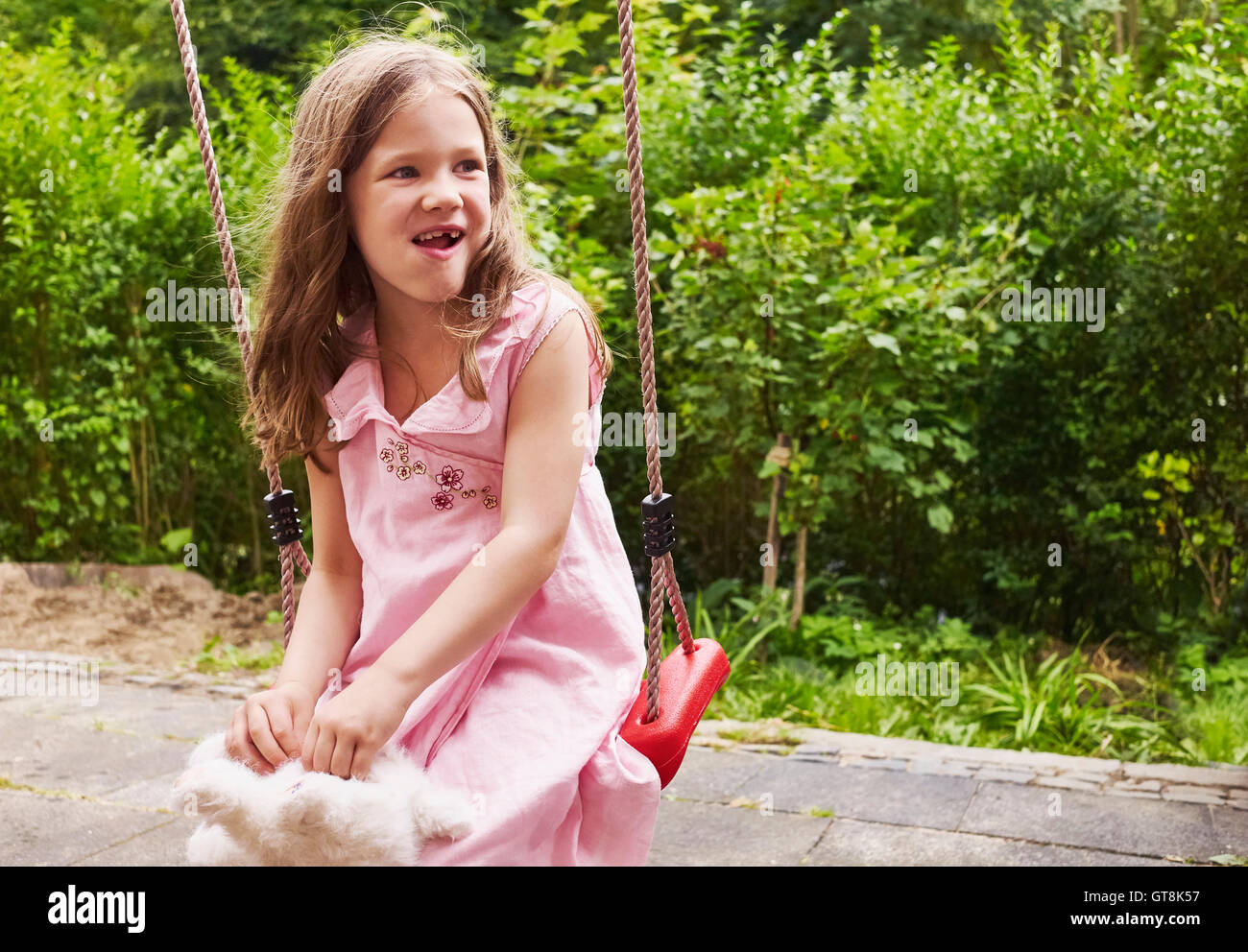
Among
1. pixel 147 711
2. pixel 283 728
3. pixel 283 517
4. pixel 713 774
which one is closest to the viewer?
pixel 283 728

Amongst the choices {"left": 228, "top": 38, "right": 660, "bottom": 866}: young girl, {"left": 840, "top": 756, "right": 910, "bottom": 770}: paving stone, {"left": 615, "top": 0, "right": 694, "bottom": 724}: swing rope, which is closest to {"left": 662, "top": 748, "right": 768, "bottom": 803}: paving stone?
{"left": 840, "top": 756, "right": 910, "bottom": 770}: paving stone

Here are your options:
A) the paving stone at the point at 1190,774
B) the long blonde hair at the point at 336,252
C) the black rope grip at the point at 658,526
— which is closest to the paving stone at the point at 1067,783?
the paving stone at the point at 1190,774

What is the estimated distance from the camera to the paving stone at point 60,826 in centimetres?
265

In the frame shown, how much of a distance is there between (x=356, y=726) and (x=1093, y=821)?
214 cm

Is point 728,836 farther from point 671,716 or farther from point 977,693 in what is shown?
point 977,693

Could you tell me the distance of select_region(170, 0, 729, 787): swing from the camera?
5.47ft

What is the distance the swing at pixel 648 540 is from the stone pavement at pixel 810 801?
102 centimetres

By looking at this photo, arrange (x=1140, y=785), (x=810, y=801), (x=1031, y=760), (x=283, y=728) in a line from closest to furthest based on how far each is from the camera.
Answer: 1. (x=283, y=728)
2. (x=810, y=801)
3. (x=1140, y=785)
4. (x=1031, y=760)

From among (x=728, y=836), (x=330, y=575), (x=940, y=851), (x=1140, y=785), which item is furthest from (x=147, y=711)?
(x=1140, y=785)

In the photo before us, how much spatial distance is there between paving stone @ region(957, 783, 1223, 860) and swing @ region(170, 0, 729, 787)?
133 centimetres

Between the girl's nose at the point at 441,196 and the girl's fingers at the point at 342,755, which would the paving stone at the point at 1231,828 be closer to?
the girl's fingers at the point at 342,755

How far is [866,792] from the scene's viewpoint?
3.12 metres

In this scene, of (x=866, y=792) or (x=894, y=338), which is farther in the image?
(x=894, y=338)

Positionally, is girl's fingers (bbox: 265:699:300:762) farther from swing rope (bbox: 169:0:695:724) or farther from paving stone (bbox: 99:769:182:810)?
paving stone (bbox: 99:769:182:810)
